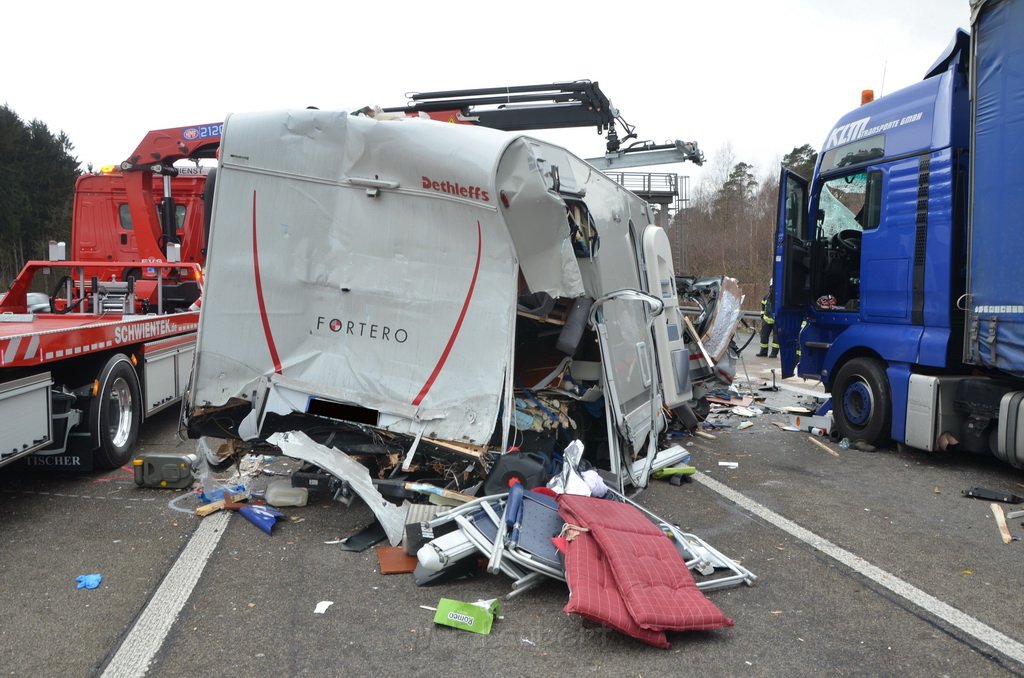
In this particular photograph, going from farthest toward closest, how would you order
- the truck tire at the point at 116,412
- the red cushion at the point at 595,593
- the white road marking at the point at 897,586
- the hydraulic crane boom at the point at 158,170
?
the hydraulic crane boom at the point at 158,170 → the truck tire at the point at 116,412 → the white road marking at the point at 897,586 → the red cushion at the point at 595,593

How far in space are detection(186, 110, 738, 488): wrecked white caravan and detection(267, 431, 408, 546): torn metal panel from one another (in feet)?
0.77

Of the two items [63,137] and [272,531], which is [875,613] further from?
[63,137]

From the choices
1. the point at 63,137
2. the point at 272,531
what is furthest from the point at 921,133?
the point at 63,137

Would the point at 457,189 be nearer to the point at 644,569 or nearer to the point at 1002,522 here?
the point at 644,569

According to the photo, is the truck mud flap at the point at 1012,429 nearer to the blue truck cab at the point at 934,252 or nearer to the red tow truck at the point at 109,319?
the blue truck cab at the point at 934,252

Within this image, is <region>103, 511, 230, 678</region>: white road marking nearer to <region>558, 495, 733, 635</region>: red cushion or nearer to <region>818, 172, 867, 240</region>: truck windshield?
<region>558, 495, 733, 635</region>: red cushion

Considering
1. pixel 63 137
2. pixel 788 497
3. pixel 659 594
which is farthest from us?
pixel 63 137

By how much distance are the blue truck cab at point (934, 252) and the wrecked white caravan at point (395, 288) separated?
3032 mm

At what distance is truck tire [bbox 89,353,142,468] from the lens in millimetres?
5730

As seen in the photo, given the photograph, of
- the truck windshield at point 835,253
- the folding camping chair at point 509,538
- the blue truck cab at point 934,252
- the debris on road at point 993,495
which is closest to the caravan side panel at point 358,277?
the folding camping chair at point 509,538

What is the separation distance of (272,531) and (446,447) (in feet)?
4.10

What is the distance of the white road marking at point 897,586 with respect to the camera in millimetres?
3195

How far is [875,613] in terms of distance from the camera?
346 cm

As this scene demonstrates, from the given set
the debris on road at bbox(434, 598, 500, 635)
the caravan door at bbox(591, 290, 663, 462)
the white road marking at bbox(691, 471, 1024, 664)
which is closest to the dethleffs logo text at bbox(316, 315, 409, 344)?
the caravan door at bbox(591, 290, 663, 462)
